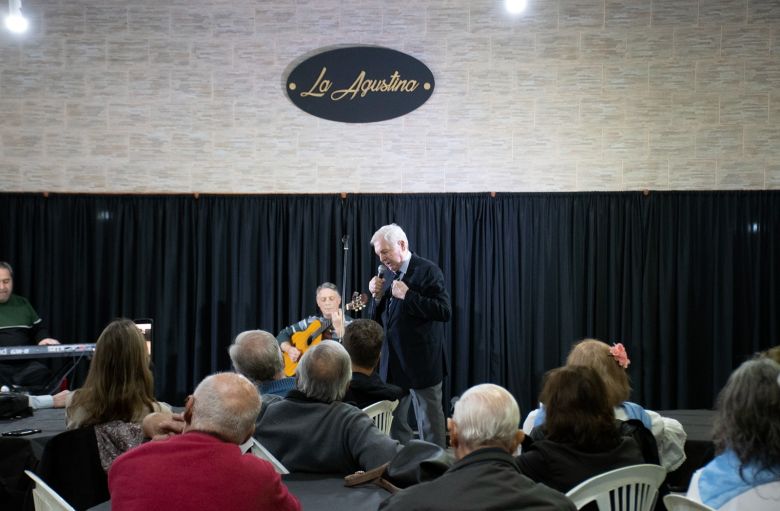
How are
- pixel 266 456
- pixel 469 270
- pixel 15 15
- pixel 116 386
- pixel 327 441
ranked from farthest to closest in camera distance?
1. pixel 469 270
2. pixel 15 15
3. pixel 116 386
4. pixel 327 441
5. pixel 266 456

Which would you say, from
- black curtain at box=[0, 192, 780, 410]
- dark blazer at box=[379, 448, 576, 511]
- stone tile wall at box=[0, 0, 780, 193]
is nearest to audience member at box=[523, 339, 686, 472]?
dark blazer at box=[379, 448, 576, 511]

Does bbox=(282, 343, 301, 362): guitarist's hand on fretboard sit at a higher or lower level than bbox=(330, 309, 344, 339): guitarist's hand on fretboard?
lower

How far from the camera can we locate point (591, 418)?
8.32ft

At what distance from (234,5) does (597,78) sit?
3291 millimetres

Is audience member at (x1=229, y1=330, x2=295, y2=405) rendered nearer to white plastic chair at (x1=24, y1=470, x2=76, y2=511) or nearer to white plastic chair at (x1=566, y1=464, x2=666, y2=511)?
white plastic chair at (x1=24, y1=470, x2=76, y2=511)

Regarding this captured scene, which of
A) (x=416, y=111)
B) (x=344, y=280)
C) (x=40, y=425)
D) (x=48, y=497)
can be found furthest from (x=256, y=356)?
(x=416, y=111)

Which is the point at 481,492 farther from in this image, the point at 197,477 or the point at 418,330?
the point at 418,330

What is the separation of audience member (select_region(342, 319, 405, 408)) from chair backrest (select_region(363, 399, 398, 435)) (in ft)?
0.22

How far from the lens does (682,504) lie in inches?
84.5

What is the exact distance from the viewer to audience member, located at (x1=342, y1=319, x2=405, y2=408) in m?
3.84

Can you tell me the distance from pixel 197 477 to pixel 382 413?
76.3 inches

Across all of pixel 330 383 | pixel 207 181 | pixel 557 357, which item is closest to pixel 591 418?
pixel 330 383

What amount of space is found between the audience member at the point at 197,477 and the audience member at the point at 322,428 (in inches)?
29.9

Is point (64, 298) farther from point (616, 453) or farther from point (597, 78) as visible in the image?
point (616, 453)
